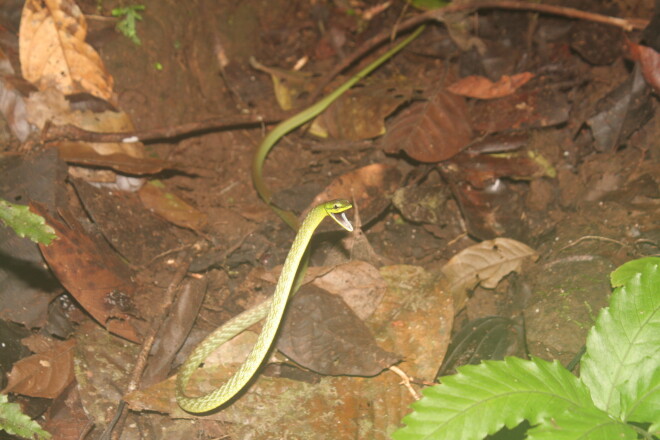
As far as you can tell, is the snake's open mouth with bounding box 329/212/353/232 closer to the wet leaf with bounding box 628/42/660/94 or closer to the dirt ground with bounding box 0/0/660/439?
the dirt ground with bounding box 0/0/660/439

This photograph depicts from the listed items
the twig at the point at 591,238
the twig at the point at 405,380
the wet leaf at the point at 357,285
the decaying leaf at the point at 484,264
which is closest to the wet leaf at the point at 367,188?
the wet leaf at the point at 357,285

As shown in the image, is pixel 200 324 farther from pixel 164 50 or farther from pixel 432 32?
pixel 432 32

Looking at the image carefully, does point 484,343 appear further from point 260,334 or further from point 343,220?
point 260,334

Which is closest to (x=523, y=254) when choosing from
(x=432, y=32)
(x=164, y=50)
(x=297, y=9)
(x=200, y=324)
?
(x=200, y=324)

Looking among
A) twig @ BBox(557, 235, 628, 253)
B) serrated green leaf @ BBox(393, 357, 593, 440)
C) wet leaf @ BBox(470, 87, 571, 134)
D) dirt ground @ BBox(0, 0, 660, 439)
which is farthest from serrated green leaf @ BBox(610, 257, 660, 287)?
wet leaf @ BBox(470, 87, 571, 134)

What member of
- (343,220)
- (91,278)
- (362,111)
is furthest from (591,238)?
(91,278)

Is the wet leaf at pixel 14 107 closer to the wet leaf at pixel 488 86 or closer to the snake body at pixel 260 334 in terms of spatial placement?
the snake body at pixel 260 334
